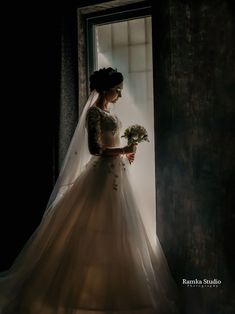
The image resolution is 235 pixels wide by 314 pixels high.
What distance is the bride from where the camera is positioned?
2758mm

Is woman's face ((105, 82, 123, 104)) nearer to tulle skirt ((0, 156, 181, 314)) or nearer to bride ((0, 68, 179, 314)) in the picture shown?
bride ((0, 68, 179, 314))

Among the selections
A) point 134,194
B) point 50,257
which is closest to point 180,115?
point 134,194

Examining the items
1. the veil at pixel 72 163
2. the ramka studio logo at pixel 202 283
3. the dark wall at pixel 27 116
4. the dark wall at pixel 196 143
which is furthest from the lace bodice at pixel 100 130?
the ramka studio logo at pixel 202 283

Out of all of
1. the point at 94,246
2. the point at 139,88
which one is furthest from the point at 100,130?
the point at 94,246

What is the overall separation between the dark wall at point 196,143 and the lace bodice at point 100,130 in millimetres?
399

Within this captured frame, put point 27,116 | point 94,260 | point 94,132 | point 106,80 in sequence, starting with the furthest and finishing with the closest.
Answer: point 27,116, point 106,80, point 94,132, point 94,260

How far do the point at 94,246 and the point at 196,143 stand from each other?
1.20 meters

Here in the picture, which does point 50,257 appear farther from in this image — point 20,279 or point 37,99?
point 37,99

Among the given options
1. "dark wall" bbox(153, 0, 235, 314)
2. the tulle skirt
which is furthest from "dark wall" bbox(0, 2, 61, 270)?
"dark wall" bbox(153, 0, 235, 314)

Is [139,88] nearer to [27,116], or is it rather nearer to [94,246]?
[27,116]

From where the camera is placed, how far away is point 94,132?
3150 mm

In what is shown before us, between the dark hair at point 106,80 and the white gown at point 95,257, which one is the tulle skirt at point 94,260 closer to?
the white gown at point 95,257

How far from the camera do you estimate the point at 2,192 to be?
4.12 m

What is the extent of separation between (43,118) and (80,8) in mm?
1179
